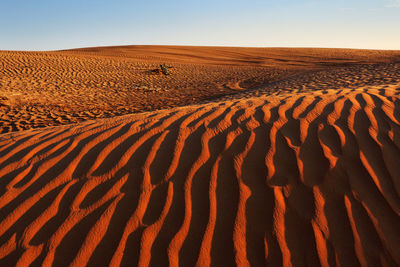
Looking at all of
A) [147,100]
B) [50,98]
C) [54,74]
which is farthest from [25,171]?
[54,74]

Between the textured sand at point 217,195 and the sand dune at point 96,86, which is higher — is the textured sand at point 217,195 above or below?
above

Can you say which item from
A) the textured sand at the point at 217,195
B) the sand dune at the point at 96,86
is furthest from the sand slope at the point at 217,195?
the sand dune at the point at 96,86

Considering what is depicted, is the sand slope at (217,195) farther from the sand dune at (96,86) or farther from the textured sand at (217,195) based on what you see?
the sand dune at (96,86)

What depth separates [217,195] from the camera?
1871mm

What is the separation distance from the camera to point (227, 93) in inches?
416

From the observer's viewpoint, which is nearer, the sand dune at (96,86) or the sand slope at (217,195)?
the sand slope at (217,195)

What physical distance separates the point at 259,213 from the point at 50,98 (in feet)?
31.8

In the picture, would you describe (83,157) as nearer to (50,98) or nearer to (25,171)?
(25,171)

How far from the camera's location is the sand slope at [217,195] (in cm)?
155

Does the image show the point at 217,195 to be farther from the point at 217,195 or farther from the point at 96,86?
the point at 96,86

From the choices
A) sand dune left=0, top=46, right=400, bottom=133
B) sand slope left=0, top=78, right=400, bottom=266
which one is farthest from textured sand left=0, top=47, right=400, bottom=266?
sand dune left=0, top=46, right=400, bottom=133

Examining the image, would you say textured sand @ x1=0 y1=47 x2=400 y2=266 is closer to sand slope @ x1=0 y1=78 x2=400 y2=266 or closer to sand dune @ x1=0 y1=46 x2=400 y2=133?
sand slope @ x1=0 y1=78 x2=400 y2=266

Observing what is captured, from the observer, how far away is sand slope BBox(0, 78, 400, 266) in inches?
61.2

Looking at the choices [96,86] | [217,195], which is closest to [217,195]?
[217,195]
